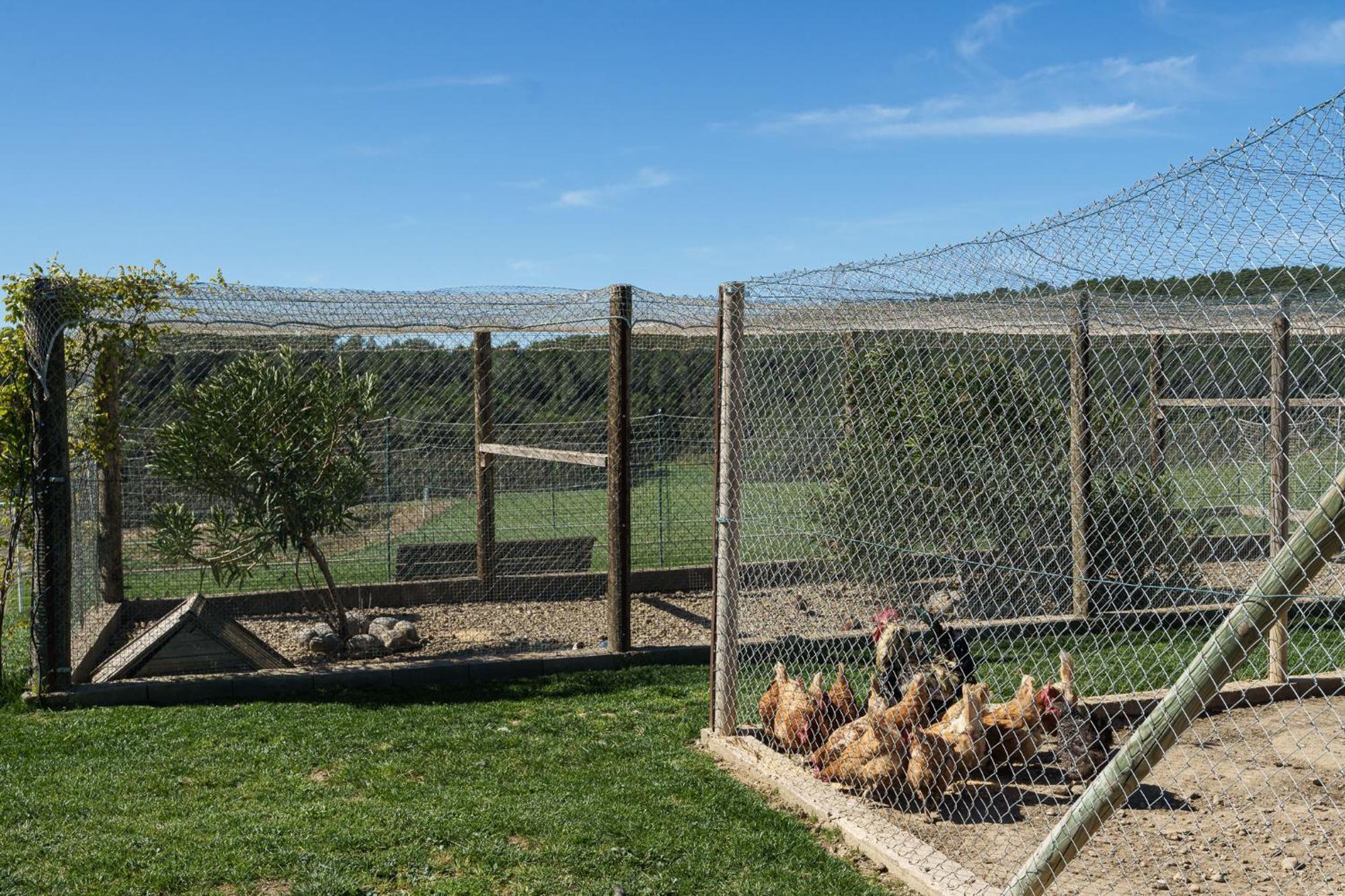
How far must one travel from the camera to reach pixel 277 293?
7578mm

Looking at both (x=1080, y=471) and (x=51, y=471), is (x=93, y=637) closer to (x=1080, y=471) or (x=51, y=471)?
(x=51, y=471)

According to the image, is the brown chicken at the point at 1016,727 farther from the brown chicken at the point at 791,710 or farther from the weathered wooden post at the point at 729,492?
the weathered wooden post at the point at 729,492

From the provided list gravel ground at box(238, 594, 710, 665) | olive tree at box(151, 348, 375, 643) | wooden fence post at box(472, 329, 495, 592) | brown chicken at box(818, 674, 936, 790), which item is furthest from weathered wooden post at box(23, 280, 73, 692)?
brown chicken at box(818, 674, 936, 790)

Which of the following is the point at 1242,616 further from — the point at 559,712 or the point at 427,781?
the point at 559,712

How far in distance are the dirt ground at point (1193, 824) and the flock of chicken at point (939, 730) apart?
13cm

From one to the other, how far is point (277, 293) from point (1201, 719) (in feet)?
19.7

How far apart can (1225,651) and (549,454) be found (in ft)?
19.8

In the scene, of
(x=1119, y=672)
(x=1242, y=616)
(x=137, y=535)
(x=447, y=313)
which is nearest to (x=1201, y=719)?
(x=1119, y=672)

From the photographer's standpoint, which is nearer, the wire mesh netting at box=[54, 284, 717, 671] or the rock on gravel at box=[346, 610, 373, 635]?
the wire mesh netting at box=[54, 284, 717, 671]

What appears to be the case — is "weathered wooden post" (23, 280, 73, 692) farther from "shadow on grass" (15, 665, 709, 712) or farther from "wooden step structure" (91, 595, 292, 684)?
"shadow on grass" (15, 665, 709, 712)

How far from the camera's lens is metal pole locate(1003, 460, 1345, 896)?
8.91 feet

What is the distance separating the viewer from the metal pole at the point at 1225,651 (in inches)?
107

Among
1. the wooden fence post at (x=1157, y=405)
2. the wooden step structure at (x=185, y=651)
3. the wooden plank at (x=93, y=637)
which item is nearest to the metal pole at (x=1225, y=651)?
the wooden fence post at (x=1157, y=405)

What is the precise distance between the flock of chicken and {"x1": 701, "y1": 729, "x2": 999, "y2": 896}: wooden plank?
13 centimetres
